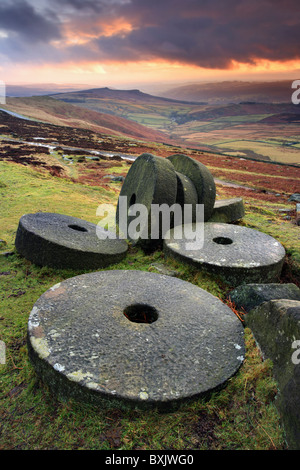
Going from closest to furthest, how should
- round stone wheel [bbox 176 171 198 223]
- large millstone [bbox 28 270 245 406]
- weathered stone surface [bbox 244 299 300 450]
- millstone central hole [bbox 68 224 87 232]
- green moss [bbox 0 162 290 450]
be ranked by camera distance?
1. weathered stone surface [bbox 244 299 300 450]
2. green moss [bbox 0 162 290 450]
3. large millstone [bbox 28 270 245 406]
4. millstone central hole [bbox 68 224 87 232]
5. round stone wheel [bbox 176 171 198 223]

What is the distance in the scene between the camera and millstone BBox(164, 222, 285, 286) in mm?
5387

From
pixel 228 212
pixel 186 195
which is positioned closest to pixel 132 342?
pixel 186 195

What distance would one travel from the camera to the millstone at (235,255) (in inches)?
212

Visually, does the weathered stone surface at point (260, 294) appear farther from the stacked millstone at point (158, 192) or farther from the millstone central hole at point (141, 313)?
the stacked millstone at point (158, 192)

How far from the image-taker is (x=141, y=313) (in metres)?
Answer: 4.28

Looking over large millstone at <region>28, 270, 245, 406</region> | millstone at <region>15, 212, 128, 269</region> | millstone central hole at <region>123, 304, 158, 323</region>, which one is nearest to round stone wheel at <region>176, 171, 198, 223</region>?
millstone at <region>15, 212, 128, 269</region>

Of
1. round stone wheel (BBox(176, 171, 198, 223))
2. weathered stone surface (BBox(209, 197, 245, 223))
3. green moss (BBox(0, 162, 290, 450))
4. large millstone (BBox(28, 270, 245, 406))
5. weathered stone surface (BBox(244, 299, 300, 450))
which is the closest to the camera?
weathered stone surface (BBox(244, 299, 300, 450))

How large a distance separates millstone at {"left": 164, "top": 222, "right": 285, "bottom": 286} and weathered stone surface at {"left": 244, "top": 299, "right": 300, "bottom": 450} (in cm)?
152

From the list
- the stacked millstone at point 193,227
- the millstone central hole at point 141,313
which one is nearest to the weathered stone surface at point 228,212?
the stacked millstone at point 193,227

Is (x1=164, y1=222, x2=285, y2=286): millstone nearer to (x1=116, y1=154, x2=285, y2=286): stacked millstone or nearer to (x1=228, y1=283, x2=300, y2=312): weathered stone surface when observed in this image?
(x1=116, y1=154, x2=285, y2=286): stacked millstone

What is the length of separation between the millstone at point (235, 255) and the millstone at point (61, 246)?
132 cm

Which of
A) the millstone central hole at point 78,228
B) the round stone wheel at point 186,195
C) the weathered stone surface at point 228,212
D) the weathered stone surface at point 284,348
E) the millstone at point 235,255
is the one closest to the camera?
the weathered stone surface at point 284,348

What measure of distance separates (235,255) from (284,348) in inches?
116

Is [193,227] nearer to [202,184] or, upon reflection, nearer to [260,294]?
[202,184]
